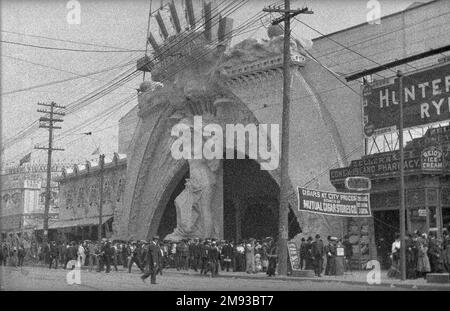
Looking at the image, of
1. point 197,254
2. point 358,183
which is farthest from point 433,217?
point 197,254

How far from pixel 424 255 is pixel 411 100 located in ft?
26.3

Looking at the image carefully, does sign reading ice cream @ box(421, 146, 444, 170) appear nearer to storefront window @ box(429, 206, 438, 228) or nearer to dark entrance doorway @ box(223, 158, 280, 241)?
storefront window @ box(429, 206, 438, 228)

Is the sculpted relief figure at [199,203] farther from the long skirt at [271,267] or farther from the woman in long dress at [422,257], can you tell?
the woman in long dress at [422,257]

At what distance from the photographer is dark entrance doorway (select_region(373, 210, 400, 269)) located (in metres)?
25.7

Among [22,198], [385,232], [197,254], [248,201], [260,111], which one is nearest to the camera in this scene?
[385,232]

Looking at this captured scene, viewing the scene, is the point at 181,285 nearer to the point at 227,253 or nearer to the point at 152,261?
the point at 152,261

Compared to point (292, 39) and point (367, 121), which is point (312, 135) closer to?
point (367, 121)

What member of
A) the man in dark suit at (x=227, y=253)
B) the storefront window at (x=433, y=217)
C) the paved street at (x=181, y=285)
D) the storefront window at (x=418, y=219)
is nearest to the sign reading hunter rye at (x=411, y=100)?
the storefront window at (x=433, y=217)

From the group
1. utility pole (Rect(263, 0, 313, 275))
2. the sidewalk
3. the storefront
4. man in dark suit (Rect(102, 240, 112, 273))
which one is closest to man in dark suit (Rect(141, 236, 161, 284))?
the sidewalk

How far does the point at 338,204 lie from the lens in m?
22.7

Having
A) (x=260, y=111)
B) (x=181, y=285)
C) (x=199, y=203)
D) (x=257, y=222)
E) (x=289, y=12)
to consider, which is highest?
(x=289, y=12)

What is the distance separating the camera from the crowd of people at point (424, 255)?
20.3 meters

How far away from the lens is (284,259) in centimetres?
2236

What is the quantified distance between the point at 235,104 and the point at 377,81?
906 cm
